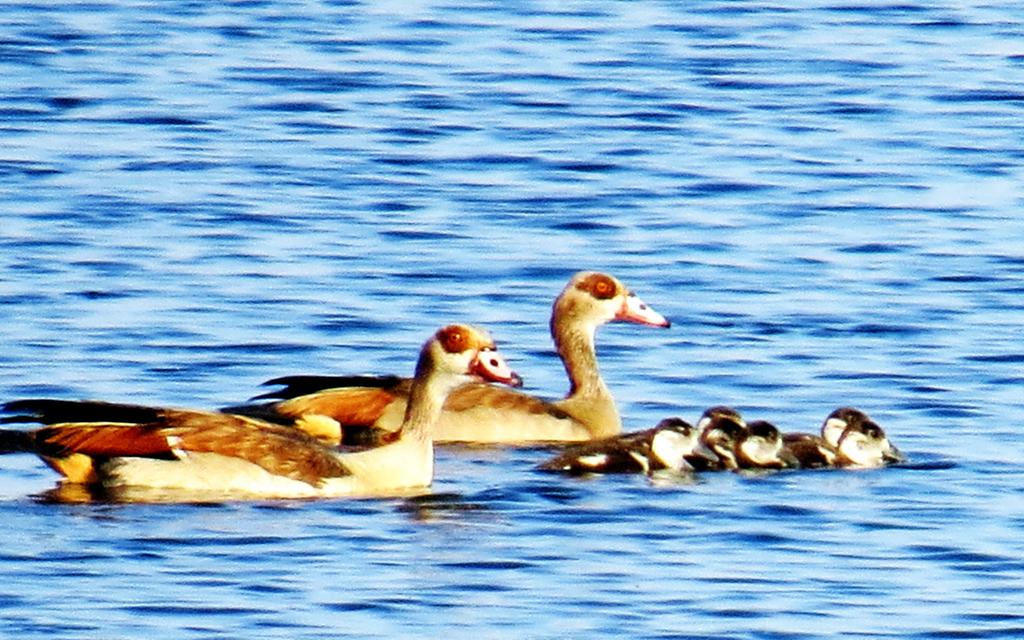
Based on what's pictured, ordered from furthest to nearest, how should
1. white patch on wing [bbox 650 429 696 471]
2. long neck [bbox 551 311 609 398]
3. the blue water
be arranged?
long neck [bbox 551 311 609 398]
white patch on wing [bbox 650 429 696 471]
the blue water

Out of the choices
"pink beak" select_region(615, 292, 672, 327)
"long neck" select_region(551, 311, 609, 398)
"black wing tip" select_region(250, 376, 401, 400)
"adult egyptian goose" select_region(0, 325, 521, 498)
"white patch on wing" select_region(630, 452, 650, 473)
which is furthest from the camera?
"pink beak" select_region(615, 292, 672, 327)

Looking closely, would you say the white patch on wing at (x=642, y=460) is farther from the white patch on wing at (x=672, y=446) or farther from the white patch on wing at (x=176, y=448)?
the white patch on wing at (x=176, y=448)

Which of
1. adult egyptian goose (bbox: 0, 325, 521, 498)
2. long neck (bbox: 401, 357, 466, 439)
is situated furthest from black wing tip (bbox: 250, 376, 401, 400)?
adult egyptian goose (bbox: 0, 325, 521, 498)

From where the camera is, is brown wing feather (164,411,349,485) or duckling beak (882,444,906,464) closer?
brown wing feather (164,411,349,485)

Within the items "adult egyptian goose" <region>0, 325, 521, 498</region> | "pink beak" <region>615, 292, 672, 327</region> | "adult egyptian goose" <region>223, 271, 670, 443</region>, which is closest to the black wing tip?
"adult egyptian goose" <region>223, 271, 670, 443</region>

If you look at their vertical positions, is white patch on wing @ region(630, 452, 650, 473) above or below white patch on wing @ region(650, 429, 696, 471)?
below

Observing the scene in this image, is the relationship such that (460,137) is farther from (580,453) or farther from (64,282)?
(580,453)

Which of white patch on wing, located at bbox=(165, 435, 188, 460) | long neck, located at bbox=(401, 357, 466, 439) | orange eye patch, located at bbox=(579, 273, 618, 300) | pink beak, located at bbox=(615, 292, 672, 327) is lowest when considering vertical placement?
white patch on wing, located at bbox=(165, 435, 188, 460)

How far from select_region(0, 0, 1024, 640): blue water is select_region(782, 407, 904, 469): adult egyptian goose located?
0.10 metres

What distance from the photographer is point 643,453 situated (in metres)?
15.3

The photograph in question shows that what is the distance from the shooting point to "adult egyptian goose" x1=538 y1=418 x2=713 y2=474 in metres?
15.1

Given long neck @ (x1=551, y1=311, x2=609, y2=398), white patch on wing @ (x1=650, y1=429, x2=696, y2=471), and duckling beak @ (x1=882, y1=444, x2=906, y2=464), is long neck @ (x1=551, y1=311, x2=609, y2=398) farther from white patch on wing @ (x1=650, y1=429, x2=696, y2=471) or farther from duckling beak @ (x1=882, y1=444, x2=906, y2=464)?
duckling beak @ (x1=882, y1=444, x2=906, y2=464)

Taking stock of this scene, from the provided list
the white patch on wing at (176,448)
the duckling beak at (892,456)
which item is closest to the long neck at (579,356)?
the duckling beak at (892,456)

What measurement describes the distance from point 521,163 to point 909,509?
10098 mm
